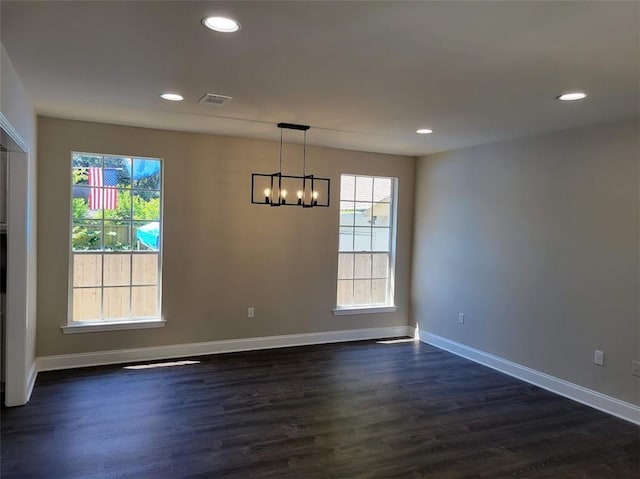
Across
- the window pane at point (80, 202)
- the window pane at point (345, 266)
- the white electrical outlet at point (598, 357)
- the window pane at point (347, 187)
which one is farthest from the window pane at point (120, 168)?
the white electrical outlet at point (598, 357)

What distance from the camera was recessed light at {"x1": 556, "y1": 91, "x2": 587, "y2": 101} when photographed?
3014 mm

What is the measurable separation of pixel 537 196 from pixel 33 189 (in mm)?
4741

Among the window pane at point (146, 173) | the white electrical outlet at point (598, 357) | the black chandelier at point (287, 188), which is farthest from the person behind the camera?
the black chandelier at point (287, 188)

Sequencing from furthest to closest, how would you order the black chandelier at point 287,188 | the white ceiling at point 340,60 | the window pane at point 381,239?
the window pane at point 381,239 < the black chandelier at point 287,188 < the white ceiling at point 340,60

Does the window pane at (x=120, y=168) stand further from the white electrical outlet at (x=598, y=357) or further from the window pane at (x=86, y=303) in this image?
the white electrical outlet at (x=598, y=357)

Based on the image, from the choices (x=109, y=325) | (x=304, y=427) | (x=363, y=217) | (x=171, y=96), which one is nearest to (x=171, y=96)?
(x=171, y=96)

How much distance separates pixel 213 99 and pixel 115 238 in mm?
2153

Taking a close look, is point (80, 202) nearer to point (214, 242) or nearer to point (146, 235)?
point (146, 235)

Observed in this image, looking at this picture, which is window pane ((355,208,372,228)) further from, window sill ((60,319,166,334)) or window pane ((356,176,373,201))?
window sill ((60,319,166,334))

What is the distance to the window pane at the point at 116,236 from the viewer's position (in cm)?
465

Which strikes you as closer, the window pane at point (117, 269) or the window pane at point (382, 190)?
the window pane at point (117, 269)

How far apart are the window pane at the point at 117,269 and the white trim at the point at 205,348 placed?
723 mm

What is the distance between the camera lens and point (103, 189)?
4602 millimetres

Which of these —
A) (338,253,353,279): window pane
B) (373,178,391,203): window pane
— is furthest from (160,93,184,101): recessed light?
(373,178,391,203): window pane
